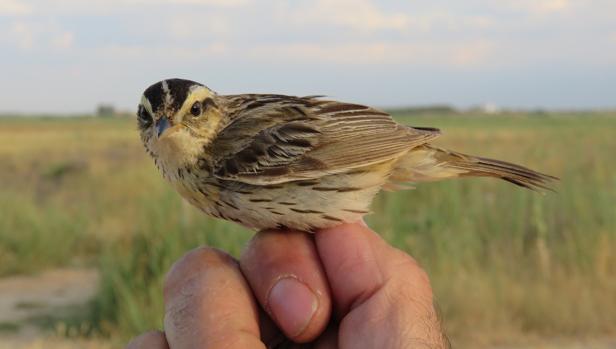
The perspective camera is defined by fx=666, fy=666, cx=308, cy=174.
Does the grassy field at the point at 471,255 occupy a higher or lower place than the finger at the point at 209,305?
lower

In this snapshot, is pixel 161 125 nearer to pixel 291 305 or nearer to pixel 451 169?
pixel 291 305

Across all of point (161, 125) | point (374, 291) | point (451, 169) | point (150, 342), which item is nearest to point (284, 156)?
point (161, 125)

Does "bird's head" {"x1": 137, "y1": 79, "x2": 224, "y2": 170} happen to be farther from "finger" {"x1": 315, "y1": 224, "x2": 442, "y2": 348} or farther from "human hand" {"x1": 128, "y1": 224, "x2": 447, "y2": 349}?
"finger" {"x1": 315, "y1": 224, "x2": 442, "y2": 348}

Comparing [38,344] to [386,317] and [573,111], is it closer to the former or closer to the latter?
→ [386,317]

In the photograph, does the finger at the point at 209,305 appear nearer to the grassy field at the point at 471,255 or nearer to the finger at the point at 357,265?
the finger at the point at 357,265

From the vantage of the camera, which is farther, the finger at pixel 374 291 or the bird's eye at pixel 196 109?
the bird's eye at pixel 196 109

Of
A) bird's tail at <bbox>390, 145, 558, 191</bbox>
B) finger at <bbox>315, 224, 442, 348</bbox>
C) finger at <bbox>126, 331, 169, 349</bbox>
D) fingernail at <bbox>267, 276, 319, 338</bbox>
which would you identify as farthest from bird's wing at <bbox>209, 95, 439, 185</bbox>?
finger at <bbox>126, 331, 169, 349</bbox>

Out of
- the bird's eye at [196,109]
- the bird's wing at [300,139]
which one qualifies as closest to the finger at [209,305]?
the bird's wing at [300,139]
